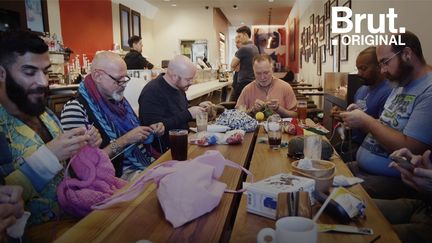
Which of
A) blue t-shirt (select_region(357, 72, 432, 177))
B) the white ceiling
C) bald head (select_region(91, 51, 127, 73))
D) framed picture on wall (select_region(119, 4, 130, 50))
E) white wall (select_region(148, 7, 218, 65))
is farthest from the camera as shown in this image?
white wall (select_region(148, 7, 218, 65))

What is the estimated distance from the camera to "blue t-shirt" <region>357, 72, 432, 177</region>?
1.99 meters

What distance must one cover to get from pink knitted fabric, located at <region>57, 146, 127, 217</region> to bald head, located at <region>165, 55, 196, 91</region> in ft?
4.86

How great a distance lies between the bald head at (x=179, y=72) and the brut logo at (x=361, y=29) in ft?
4.95

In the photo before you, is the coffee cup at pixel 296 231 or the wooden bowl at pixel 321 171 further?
the wooden bowl at pixel 321 171

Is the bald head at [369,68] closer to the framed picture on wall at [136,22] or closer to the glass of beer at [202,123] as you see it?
the glass of beer at [202,123]

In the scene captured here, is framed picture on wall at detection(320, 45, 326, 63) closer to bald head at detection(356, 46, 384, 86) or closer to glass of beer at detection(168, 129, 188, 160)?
bald head at detection(356, 46, 384, 86)

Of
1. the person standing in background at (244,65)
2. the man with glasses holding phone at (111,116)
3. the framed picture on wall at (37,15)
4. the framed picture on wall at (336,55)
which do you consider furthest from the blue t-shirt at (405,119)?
the framed picture on wall at (37,15)

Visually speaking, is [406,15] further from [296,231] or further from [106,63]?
[296,231]

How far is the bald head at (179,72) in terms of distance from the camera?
302 cm

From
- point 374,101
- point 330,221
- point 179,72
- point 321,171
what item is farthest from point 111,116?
point 374,101

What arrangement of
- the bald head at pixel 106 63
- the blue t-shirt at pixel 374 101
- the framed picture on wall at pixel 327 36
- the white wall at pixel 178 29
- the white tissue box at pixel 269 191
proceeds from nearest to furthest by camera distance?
the white tissue box at pixel 269 191 < the bald head at pixel 106 63 < the blue t-shirt at pixel 374 101 < the framed picture on wall at pixel 327 36 < the white wall at pixel 178 29

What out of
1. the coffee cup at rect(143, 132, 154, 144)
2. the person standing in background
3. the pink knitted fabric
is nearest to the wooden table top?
the pink knitted fabric

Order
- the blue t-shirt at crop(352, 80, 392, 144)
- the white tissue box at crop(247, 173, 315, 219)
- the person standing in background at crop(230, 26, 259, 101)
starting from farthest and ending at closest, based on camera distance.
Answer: the person standing in background at crop(230, 26, 259, 101)
the blue t-shirt at crop(352, 80, 392, 144)
the white tissue box at crop(247, 173, 315, 219)

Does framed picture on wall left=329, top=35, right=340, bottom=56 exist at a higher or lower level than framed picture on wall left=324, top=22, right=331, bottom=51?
lower
